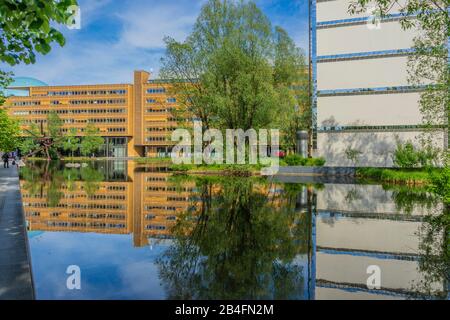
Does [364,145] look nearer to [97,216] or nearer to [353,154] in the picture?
[353,154]

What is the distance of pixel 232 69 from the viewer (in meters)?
33.0

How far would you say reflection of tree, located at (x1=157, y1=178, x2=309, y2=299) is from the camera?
527cm

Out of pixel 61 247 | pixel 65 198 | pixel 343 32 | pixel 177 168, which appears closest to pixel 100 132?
pixel 177 168

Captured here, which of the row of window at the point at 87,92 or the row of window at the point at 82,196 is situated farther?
the row of window at the point at 87,92

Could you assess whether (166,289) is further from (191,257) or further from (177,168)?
(177,168)

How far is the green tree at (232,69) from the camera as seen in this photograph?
3234 cm

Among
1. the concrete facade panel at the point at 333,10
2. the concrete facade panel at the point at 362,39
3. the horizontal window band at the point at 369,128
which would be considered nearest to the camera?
the horizontal window band at the point at 369,128

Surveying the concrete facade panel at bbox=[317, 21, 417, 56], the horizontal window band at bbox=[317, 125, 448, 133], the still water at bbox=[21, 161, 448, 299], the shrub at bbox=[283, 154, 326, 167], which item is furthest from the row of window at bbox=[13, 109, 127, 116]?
the still water at bbox=[21, 161, 448, 299]

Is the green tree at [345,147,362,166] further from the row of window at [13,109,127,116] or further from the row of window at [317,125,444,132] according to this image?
the row of window at [13,109,127,116]

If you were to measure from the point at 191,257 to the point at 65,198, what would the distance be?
10677 mm

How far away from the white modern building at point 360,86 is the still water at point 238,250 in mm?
23680

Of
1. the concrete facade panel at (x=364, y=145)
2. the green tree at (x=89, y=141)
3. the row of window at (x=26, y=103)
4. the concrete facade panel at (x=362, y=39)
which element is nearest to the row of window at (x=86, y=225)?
the concrete facade panel at (x=364, y=145)

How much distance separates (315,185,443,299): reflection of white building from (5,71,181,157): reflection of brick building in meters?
91.1

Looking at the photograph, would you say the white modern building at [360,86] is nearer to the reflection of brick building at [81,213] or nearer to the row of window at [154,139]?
the reflection of brick building at [81,213]
